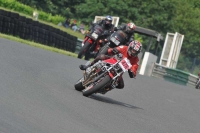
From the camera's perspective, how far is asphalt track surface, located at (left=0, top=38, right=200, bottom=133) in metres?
8.26

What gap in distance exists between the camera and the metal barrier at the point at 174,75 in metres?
32.1

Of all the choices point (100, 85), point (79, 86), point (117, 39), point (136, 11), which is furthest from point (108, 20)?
point (136, 11)

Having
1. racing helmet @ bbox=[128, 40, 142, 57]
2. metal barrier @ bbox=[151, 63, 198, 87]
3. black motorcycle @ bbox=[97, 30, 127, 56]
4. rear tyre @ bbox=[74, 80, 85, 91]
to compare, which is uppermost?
racing helmet @ bbox=[128, 40, 142, 57]

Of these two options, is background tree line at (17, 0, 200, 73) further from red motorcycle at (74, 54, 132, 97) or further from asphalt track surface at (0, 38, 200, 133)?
red motorcycle at (74, 54, 132, 97)

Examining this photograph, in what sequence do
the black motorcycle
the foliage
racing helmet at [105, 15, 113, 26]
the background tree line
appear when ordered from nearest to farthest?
the black motorcycle
racing helmet at [105, 15, 113, 26]
the foliage
the background tree line

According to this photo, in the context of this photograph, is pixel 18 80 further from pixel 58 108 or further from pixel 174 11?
pixel 174 11

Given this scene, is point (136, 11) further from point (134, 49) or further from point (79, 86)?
point (134, 49)

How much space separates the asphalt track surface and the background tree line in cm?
5178

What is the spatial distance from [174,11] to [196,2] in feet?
61.0

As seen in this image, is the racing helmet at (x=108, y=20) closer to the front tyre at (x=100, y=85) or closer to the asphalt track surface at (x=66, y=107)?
the asphalt track surface at (x=66, y=107)

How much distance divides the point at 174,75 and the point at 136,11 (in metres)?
37.4

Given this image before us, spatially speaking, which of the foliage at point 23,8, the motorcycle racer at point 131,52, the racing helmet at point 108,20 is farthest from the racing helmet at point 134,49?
the foliage at point 23,8

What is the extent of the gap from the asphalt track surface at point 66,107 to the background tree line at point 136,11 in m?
51.8

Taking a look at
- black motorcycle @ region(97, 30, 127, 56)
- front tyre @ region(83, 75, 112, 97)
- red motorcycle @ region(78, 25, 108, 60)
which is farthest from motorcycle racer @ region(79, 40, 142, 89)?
red motorcycle @ region(78, 25, 108, 60)
